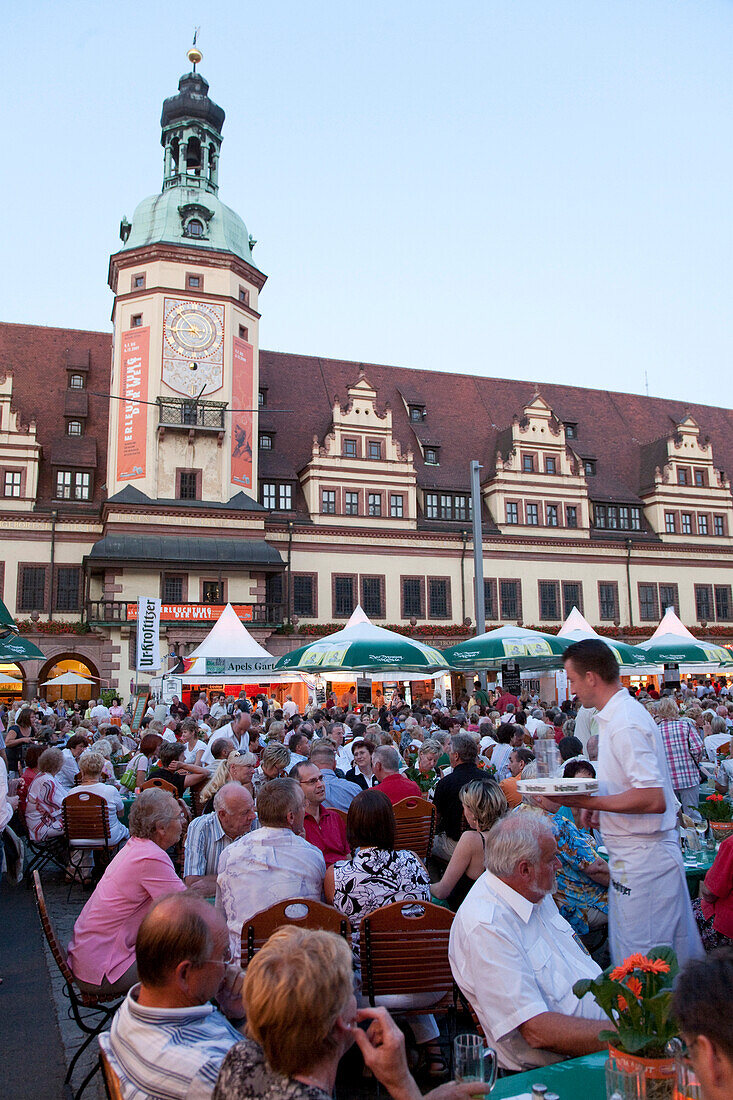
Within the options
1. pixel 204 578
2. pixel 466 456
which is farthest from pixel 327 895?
pixel 466 456

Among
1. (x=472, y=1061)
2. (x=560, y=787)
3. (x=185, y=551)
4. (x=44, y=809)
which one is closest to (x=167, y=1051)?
(x=472, y=1061)

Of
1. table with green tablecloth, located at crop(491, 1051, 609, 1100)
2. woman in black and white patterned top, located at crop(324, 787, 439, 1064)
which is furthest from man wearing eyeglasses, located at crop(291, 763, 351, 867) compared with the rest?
table with green tablecloth, located at crop(491, 1051, 609, 1100)

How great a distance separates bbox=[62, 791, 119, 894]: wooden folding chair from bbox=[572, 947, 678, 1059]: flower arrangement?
7.75 metres

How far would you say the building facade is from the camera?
35031mm

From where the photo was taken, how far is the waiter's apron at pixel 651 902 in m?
4.14

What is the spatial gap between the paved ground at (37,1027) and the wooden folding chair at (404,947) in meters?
0.73

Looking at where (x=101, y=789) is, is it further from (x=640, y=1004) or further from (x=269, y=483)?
(x=269, y=483)

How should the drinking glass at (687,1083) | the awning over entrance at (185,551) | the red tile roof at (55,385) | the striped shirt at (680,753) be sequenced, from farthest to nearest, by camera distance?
the red tile roof at (55,385)
the awning over entrance at (185,551)
the striped shirt at (680,753)
the drinking glass at (687,1083)

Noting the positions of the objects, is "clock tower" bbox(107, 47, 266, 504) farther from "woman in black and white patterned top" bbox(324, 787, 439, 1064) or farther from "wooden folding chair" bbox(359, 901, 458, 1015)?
"wooden folding chair" bbox(359, 901, 458, 1015)

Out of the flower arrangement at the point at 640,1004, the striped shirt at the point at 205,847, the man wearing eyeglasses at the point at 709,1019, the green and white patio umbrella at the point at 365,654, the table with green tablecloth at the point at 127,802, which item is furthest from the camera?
the green and white patio umbrella at the point at 365,654

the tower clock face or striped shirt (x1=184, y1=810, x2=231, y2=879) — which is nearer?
striped shirt (x1=184, y1=810, x2=231, y2=879)

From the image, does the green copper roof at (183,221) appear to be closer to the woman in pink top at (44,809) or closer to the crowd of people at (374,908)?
Result: the woman in pink top at (44,809)

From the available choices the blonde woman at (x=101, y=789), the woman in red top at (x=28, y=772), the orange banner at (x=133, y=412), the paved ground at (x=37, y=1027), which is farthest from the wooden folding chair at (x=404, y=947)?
the orange banner at (x=133, y=412)

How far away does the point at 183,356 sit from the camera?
3569 centimetres
